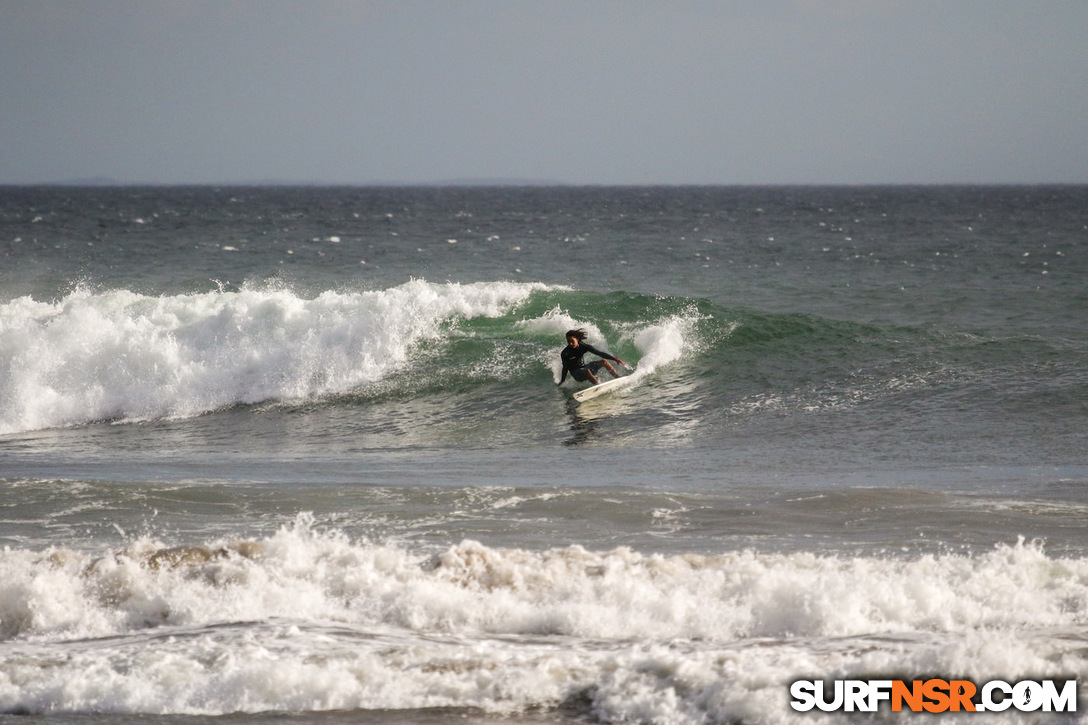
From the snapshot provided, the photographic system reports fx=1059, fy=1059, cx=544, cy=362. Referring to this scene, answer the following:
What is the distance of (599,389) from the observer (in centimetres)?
1572

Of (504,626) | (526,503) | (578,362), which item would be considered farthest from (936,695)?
(578,362)

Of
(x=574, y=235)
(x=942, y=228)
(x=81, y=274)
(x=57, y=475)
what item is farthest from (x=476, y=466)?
(x=942, y=228)

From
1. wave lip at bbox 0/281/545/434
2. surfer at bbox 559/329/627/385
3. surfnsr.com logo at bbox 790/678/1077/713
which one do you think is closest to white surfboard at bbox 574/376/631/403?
surfer at bbox 559/329/627/385

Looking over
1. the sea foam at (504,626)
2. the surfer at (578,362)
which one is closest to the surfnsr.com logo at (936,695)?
the sea foam at (504,626)

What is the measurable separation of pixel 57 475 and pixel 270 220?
57023mm

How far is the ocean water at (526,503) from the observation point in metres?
5.53

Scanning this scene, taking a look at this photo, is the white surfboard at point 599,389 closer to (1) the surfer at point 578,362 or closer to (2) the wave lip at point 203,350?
(1) the surfer at point 578,362

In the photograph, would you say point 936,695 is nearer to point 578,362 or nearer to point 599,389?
point 599,389

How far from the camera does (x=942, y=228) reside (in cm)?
5447

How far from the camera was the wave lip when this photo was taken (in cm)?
1664

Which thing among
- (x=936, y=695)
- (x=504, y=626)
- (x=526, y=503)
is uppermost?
(x=936, y=695)

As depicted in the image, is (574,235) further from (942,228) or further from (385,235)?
(942,228)

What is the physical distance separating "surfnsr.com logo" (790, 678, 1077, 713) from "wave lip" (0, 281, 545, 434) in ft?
41.6

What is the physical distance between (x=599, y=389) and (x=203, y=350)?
23.8 feet
